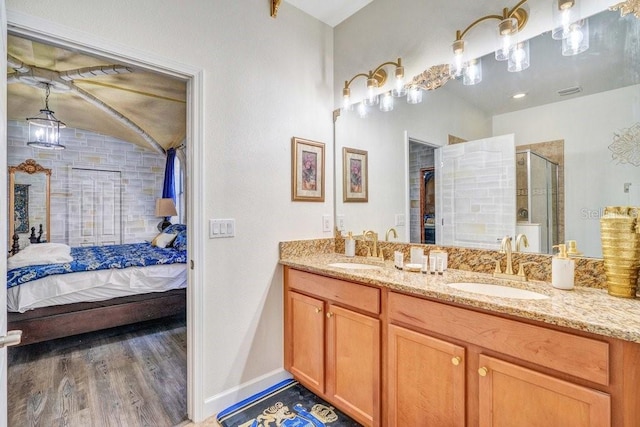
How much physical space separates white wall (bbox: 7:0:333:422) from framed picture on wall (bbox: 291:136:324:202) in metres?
0.04

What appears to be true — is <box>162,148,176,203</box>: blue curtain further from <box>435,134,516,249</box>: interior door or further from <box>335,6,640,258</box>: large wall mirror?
<box>435,134,516,249</box>: interior door

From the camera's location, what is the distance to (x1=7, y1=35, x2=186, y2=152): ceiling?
2.65 metres

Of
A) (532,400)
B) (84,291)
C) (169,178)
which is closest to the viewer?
(532,400)

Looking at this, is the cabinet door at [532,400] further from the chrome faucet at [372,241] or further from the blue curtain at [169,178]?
the blue curtain at [169,178]

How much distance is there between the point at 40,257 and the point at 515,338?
12.7 ft

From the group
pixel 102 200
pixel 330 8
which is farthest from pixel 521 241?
pixel 102 200

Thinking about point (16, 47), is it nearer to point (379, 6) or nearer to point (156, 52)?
point (156, 52)

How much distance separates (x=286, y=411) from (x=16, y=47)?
3.43 m

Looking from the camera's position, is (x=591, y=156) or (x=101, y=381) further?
(x=101, y=381)

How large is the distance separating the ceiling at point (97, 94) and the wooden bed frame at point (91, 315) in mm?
2131

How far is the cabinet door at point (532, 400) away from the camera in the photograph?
2.99ft

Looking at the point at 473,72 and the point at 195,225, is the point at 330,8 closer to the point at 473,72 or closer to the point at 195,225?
the point at 473,72

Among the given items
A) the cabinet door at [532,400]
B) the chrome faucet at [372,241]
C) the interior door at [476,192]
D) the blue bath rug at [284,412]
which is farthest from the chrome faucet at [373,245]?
the cabinet door at [532,400]

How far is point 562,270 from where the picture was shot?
4.27 feet
